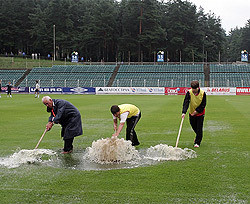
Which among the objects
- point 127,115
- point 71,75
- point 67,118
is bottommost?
point 67,118

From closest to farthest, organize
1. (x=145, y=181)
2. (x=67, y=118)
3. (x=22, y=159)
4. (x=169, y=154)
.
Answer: (x=145, y=181)
(x=22, y=159)
(x=169, y=154)
(x=67, y=118)

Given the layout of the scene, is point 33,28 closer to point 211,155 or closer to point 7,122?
point 7,122

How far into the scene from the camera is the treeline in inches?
3312

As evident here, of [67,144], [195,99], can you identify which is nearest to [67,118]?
[67,144]

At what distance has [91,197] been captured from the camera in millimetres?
5355

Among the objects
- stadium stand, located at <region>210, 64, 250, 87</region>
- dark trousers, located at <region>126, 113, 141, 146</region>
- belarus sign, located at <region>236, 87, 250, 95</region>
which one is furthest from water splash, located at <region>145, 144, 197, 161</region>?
stadium stand, located at <region>210, 64, 250, 87</region>

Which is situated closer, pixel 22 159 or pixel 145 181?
pixel 145 181

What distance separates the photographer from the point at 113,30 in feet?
287

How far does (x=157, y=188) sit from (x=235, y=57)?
13208 cm

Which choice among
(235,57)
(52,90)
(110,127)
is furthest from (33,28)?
(110,127)

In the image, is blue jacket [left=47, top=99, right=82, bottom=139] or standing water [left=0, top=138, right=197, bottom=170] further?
blue jacket [left=47, top=99, right=82, bottom=139]

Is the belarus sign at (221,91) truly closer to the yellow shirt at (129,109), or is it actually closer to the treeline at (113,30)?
the treeline at (113,30)

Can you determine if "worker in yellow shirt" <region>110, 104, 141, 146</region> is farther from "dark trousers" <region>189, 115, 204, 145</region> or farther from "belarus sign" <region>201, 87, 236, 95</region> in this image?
"belarus sign" <region>201, 87, 236, 95</region>

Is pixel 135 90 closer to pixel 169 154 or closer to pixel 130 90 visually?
pixel 130 90
